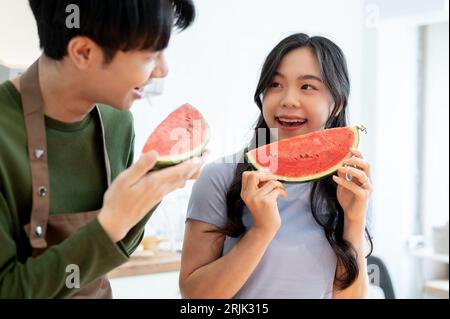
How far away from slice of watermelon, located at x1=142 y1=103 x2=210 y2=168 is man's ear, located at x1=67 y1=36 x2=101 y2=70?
0.21 metres

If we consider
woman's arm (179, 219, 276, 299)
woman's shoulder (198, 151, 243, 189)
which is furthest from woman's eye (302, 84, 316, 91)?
woman's arm (179, 219, 276, 299)

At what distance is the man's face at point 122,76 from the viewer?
3.23 ft

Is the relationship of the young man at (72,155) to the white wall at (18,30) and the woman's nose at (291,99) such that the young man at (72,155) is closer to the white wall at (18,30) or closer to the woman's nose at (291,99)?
the woman's nose at (291,99)

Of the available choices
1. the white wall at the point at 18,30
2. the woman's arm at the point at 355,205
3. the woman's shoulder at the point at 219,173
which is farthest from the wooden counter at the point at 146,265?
the woman's arm at the point at 355,205

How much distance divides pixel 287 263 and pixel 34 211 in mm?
597

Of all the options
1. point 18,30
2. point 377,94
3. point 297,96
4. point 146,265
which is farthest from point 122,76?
point 377,94

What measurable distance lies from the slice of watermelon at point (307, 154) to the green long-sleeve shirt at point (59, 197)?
360 millimetres

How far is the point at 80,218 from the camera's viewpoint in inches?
41.5

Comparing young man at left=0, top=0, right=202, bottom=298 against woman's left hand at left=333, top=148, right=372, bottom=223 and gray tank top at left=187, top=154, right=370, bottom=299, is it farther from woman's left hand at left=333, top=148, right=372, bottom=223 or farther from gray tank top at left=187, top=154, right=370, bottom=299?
woman's left hand at left=333, top=148, right=372, bottom=223

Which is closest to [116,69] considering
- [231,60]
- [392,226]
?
[231,60]

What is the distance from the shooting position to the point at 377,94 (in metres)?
4.45
